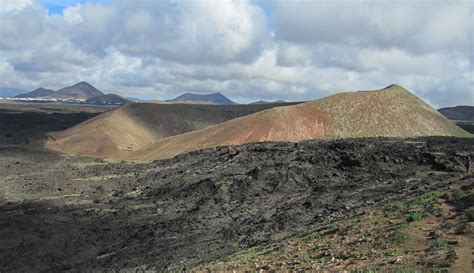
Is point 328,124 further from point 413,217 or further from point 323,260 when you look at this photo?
point 323,260

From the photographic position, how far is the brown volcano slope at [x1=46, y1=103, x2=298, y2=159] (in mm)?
72125

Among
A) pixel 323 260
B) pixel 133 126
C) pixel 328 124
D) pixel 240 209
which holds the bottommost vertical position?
→ pixel 240 209

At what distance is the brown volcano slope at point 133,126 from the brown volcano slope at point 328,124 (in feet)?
30.8

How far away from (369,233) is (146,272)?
8.33 meters

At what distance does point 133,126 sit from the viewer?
86312mm

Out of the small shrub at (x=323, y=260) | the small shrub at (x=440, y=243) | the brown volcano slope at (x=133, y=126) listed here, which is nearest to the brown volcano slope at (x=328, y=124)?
the brown volcano slope at (x=133, y=126)

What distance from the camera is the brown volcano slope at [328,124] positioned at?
58.3 m

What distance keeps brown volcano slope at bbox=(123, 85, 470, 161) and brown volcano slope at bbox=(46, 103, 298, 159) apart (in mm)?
9386

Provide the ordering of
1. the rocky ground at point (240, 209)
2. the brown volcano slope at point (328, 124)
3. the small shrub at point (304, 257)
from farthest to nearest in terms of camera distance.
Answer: the brown volcano slope at point (328, 124) < the rocky ground at point (240, 209) < the small shrub at point (304, 257)

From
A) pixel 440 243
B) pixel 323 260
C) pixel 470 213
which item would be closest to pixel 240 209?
pixel 323 260

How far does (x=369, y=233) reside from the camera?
16344 millimetres

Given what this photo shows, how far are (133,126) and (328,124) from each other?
3827 cm

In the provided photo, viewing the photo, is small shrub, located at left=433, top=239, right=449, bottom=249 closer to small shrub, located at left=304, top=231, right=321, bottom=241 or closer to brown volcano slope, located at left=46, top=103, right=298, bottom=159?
small shrub, located at left=304, top=231, right=321, bottom=241

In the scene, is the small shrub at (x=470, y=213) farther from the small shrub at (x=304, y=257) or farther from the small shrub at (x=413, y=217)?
the small shrub at (x=304, y=257)
